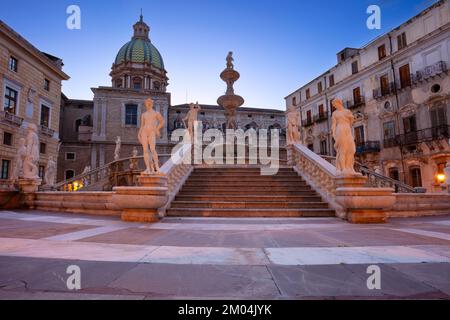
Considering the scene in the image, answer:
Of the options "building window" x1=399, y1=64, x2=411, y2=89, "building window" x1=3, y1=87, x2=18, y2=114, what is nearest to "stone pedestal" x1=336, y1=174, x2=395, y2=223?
"building window" x1=399, y1=64, x2=411, y2=89

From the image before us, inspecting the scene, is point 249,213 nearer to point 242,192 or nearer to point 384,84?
point 242,192

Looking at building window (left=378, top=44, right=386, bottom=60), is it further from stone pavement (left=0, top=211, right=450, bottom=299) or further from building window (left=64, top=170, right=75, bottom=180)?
building window (left=64, top=170, right=75, bottom=180)

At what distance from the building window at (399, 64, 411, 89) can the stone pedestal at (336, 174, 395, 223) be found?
22.9m

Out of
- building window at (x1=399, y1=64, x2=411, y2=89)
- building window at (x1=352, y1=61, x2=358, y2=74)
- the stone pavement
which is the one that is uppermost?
building window at (x1=352, y1=61, x2=358, y2=74)

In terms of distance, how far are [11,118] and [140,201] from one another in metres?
24.2

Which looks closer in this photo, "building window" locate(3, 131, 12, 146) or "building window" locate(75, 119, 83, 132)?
"building window" locate(3, 131, 12, 146)

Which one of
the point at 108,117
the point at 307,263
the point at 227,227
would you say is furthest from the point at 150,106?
the point at 108,117

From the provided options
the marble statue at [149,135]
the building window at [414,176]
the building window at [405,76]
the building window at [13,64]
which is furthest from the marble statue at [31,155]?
the building window at [405,76]

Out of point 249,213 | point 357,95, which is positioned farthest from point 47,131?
point 357,95

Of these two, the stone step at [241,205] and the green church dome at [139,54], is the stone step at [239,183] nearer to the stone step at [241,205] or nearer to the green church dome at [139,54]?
the stone step at [241,205]

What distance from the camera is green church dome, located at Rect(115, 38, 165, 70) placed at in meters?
47.7

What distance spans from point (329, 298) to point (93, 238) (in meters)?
3.86

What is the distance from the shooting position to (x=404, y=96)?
24219 mm
